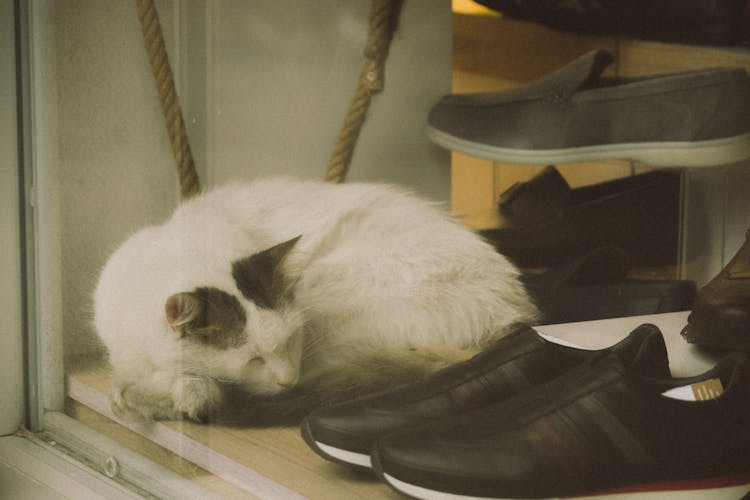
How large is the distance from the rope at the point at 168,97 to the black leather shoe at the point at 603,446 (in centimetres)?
45

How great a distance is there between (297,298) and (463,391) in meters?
0.25

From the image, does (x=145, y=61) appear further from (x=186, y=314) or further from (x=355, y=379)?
(x=355, y=379)

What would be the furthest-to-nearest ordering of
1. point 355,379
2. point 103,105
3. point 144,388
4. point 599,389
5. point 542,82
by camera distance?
point 103,105 → point 144,388 → point 355,379 → point 542,82 → point 599,389

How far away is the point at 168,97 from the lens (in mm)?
1102

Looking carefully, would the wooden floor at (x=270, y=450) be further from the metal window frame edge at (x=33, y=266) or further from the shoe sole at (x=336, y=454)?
the metal window frame edge at (x=33, y=266)

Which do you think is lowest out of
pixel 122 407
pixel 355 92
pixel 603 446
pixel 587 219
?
pixel 122 407

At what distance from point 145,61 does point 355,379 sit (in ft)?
1.47

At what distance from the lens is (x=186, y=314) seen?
996 mm

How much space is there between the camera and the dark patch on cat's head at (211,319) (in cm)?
99

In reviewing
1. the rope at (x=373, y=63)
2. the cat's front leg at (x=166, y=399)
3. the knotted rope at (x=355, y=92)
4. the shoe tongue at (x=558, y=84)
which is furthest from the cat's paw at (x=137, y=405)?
the shoe tongue at (x=558, y=84)

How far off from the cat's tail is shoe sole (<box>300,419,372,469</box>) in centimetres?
6

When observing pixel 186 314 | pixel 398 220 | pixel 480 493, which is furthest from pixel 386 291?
pixel 480 493

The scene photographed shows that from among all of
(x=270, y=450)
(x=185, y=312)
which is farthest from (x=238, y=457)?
(x=185, y=312)

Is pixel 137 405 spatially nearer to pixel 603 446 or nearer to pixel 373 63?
pixel 373 63
